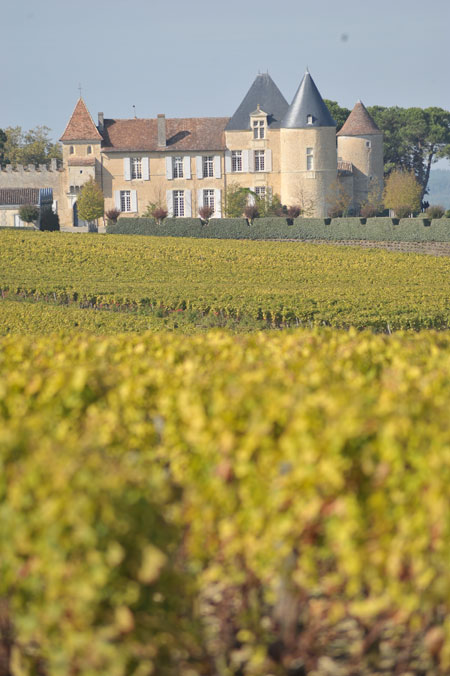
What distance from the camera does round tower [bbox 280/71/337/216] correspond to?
60219 mm

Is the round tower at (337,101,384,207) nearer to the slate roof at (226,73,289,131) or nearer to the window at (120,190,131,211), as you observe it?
the slate roof at (226,73,289,131)

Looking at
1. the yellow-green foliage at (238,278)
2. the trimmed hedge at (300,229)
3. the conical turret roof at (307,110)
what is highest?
the conical turret roof at (307,110)

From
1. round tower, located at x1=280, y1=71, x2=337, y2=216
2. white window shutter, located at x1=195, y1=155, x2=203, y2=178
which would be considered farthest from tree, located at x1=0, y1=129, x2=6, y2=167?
round tower, located at x1=280, y1=71, x2=337, y2=216

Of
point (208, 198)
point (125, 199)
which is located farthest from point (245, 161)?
point (125, 199)

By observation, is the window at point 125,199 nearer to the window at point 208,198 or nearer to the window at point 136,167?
the window at point 136,167

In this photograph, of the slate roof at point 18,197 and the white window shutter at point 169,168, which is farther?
the white window shutter at point 169,168

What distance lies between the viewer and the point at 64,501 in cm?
339

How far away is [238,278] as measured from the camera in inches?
1220

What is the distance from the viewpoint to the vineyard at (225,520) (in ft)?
11.2

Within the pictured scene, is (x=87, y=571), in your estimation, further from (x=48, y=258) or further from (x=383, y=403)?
(x=48, y=258)

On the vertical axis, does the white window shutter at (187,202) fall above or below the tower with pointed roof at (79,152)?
below

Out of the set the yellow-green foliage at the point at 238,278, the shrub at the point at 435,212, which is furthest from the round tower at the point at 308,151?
the yellow-green foliage at the point at 238,278

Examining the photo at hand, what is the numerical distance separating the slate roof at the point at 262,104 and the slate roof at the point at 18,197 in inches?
554

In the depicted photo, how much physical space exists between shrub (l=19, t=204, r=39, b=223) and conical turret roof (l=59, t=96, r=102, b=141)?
11.8 metres
